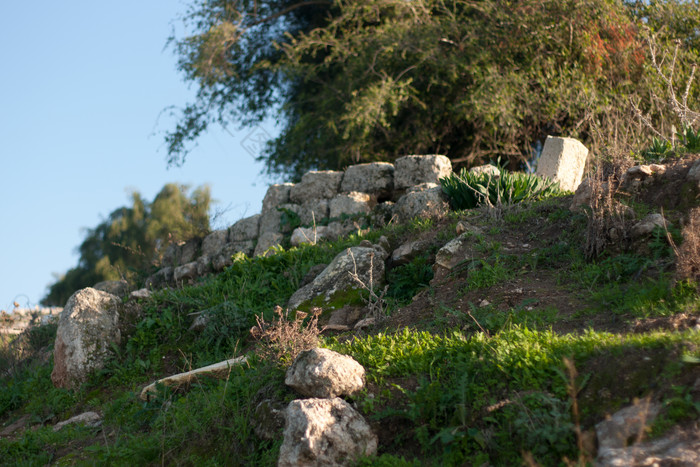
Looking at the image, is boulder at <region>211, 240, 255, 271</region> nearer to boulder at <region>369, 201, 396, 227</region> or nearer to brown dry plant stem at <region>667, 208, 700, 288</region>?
boulder at <region>369, 201, 396, 227</region>

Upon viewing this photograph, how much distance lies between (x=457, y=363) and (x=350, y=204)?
6.33 metres

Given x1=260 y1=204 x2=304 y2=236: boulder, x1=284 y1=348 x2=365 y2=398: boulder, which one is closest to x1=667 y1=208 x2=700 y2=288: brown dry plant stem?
x1=284 y1=348 x2=365 y2=398: boulder

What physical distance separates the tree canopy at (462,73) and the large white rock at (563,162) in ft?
4.73

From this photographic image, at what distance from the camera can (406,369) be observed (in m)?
4.73

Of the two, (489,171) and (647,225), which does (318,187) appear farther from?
(647,225)

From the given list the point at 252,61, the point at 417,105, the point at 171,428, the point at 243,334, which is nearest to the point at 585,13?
the point at 417,105

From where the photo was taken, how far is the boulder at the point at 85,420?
632cm

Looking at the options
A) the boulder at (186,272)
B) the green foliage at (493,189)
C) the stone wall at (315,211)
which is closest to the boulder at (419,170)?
the stone wall at (315,211)

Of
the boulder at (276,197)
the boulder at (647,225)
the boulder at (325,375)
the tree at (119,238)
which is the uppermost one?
the tree at (119,238)

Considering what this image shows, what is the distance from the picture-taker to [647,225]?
19.1 ft

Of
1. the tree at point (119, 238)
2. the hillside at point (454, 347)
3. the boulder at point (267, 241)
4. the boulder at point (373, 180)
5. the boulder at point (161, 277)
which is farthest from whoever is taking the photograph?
the tree at point (119, 238)

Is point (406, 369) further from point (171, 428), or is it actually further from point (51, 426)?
point (51, 426)

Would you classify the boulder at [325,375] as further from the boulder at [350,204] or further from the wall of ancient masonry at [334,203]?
the boulder at [350,204]

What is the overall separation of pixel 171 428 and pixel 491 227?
417 centimetres
